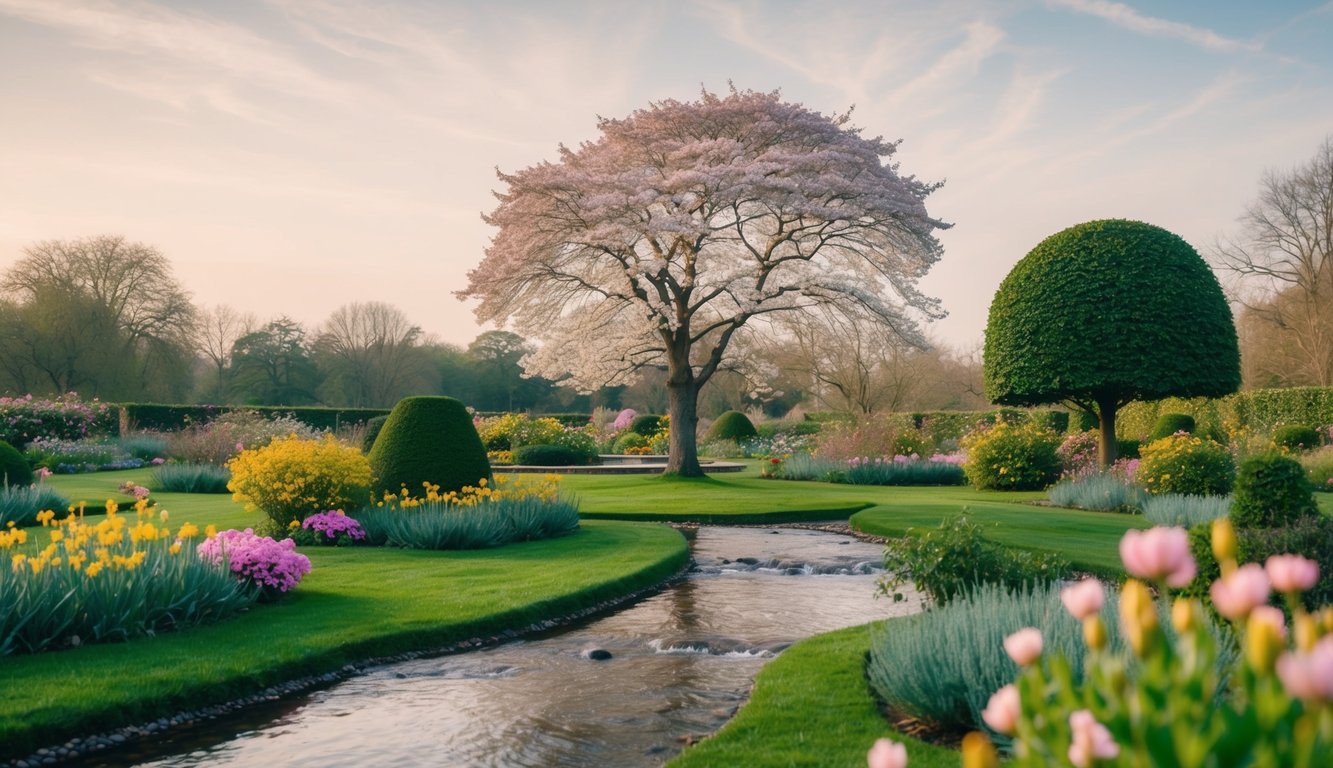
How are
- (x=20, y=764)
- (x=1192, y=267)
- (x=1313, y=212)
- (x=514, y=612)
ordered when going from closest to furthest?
1. (x=20, y=764)
2. (x=514, y=612)
3. (x=1192, y=267)
4. (x=1313, y=212)

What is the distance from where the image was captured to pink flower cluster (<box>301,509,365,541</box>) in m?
13.7

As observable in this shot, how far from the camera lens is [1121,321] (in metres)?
20.0

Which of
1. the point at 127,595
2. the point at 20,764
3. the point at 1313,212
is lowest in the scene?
the point at 20,764

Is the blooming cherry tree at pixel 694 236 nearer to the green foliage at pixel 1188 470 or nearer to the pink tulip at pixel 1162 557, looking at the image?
the green foliage at pixel 1188 470

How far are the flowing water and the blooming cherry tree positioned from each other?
12840 mm

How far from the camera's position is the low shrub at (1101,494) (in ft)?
59.5

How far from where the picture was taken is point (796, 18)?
527 inches

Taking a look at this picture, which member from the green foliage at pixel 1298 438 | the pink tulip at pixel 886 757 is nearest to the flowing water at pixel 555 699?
the pink tulip at pixel 886 757

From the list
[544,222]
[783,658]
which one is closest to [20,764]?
[783,658]

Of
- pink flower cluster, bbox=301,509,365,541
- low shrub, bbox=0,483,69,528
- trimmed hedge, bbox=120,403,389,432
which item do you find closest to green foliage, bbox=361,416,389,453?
low shrub, bbox=0,483,69,528

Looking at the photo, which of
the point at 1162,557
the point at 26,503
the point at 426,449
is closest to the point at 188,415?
the point at 26,503

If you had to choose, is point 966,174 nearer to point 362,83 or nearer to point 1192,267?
point 1192,267

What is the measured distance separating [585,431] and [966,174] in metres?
21.5

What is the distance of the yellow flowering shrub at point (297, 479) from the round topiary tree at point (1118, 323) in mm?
14329
